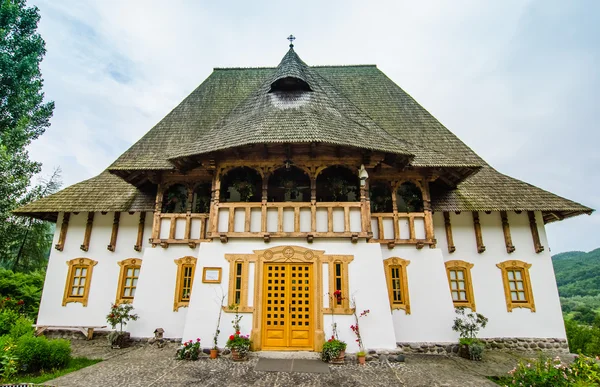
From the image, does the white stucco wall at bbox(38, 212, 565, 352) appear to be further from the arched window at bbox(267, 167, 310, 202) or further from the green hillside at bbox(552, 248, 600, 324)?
the green hillside at bbox(552, 248, 600, 324)

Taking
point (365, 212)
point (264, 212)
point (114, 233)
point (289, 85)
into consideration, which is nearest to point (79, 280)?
point (114, 233)

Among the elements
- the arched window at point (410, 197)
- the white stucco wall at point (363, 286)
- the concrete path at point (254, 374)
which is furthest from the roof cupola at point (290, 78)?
the concrete path at point (254, 374)

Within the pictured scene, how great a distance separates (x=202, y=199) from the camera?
8.45 m

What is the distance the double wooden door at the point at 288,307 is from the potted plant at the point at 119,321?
12.5 feet

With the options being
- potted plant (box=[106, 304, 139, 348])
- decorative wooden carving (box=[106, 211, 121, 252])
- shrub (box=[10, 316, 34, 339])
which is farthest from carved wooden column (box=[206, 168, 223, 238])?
decorative wooden carving (box=[106, 211, 121, 252])

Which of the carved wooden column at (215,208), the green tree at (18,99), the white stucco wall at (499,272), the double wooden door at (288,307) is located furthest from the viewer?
the green tree at (18,99)

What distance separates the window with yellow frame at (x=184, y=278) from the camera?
26.3 ft

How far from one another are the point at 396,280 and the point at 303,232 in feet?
9.82

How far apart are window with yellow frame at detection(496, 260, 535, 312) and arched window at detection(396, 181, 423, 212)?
115 inches

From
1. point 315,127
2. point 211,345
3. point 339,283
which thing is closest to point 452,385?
point 339,283

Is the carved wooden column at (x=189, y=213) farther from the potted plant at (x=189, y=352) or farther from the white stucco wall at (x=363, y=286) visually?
the potted plant at (x=189, y=352)

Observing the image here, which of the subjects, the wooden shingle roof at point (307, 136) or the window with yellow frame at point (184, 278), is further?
the window with yellow frame at point (184, 278)

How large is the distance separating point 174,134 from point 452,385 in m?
10.0

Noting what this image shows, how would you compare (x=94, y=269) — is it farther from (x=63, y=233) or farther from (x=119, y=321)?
(x=119, y=321)
